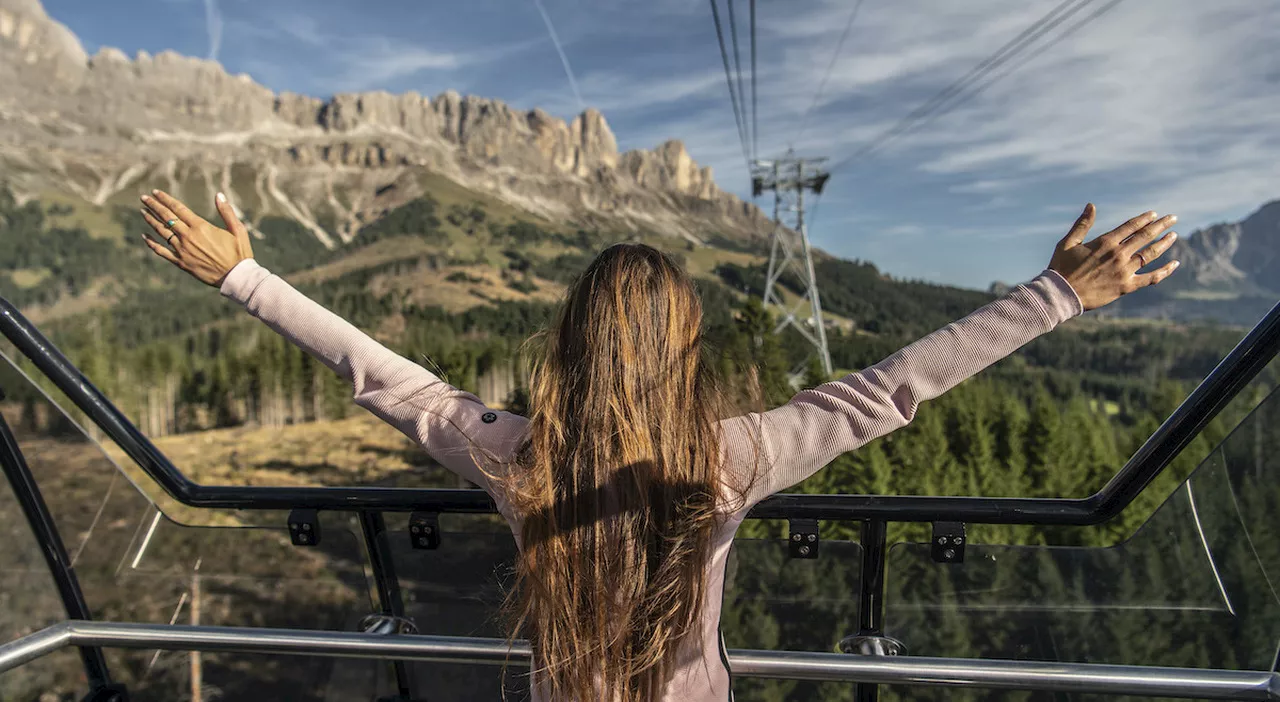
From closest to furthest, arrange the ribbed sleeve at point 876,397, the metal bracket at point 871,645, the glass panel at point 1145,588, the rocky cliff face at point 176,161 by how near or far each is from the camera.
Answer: the ribbed sleeve at point 876,397
the glass panel at point 1145,588
the metal bracket at point 871,645
the rocky cliff face at point 176,161

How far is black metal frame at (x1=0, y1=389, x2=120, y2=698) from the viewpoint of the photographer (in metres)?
2.30

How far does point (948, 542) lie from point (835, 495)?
0.35 metres

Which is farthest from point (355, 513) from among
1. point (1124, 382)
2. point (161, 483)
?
point (1124, 382)

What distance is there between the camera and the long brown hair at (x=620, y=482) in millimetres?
1514

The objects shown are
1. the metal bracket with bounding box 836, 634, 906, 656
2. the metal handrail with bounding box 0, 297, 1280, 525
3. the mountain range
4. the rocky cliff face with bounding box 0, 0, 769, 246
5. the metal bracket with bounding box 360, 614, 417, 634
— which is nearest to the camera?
the metal handrail with bounding box 0, 297, 1280, 525

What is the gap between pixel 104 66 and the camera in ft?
635

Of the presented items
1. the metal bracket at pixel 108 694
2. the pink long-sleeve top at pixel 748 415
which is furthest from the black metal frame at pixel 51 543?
the pink long-sleeve top at pixel 748 415

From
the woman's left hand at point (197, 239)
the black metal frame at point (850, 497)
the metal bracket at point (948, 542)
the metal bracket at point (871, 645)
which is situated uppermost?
the woman's left hand at point (197, 239)

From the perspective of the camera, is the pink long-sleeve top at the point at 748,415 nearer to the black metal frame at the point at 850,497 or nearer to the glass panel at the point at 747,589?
the black metal frame at the point at 850,497

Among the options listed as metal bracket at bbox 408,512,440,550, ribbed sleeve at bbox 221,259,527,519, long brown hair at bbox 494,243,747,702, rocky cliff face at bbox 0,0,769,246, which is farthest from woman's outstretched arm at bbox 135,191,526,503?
rocky cliff face at bbox 0,0,769,246

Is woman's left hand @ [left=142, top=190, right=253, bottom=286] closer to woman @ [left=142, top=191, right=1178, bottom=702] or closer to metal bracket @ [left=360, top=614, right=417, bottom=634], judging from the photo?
woman @ [left=142, top=191, right=1178, bottom=702]

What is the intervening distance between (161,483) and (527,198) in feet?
641

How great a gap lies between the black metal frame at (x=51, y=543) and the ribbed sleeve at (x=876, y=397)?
2091 mm

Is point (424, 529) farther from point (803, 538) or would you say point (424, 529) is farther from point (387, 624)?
point (803, 538)
